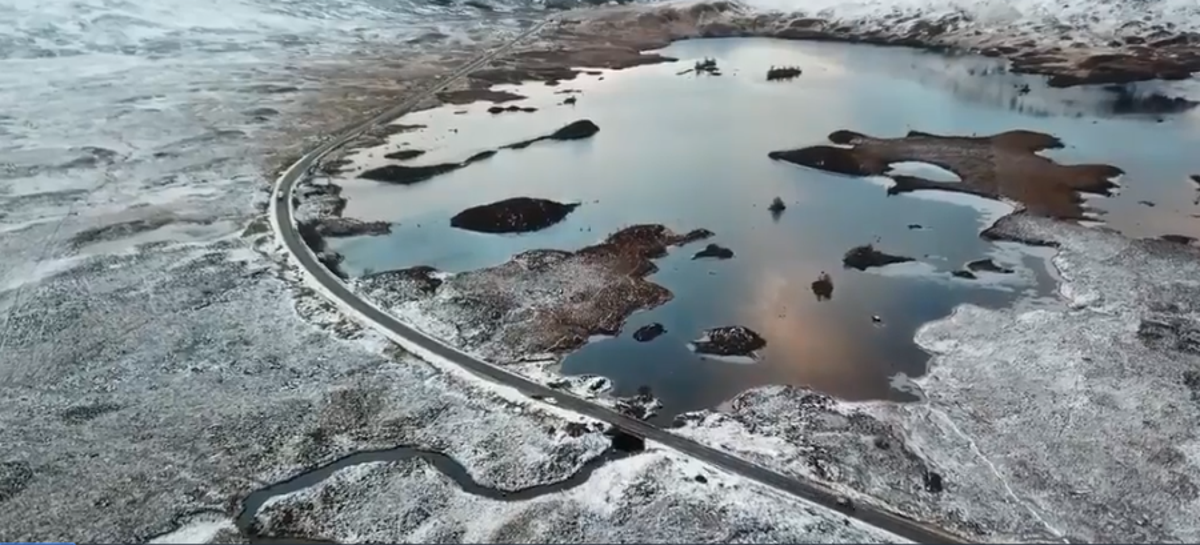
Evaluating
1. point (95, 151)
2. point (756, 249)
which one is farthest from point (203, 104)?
point (756, 249)

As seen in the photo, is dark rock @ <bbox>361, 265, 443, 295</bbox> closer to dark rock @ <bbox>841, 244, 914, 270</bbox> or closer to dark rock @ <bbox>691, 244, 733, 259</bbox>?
dark rock @ <bbox>691, 244, 733, 259</bbox>

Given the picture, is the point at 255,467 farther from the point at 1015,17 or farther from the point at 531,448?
the point at 1015,17

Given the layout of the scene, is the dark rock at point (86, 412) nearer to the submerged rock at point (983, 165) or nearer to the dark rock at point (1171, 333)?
the dark rock at point (1171, 333)

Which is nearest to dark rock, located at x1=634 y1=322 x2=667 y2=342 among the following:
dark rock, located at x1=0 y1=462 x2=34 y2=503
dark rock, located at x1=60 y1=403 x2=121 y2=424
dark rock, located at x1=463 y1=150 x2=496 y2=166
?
dark rock, located at x1=60 y1=403 x2=121 y2=424

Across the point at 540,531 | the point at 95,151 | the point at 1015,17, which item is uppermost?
the point at 1015,17

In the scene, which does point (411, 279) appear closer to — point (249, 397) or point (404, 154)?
point (249, 397)

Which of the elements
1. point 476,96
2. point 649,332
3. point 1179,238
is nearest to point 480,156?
point 476,96
